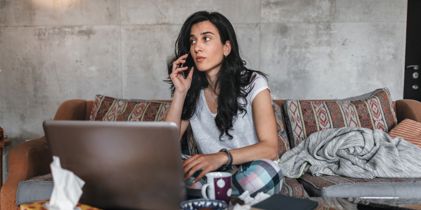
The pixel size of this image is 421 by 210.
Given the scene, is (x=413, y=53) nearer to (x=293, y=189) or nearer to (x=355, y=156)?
(x=355, y=156)

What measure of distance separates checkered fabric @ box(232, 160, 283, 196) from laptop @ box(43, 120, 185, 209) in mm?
422

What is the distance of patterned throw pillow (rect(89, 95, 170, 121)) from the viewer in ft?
8.53

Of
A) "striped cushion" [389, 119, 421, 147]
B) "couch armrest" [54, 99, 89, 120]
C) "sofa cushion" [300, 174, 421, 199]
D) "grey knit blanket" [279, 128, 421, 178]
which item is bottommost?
"sofa cushion" [300, 174, 421, 199]

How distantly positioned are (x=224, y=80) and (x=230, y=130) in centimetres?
22

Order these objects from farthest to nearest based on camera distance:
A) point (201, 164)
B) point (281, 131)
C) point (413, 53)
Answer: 1. point (413, 53)
2. point (281, 131)
3. point (201, 164)

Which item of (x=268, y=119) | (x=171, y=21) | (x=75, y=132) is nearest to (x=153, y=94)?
(x=171, y=21)

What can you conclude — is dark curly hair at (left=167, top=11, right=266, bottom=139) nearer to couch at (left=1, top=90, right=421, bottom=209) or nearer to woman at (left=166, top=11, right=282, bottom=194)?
woman at (left=166, top=11, right=282, bottom=194)

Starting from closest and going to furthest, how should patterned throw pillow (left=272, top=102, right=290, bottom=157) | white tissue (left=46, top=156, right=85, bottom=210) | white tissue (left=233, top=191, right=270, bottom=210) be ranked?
white tissue (left=46, top=156, right=85, bottom=210) → white tissue (left=233, top=191, right=270, bottom=210) → patterned throw pillow (left=272, top=102, right=290, bottom=157)

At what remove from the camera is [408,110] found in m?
2.67

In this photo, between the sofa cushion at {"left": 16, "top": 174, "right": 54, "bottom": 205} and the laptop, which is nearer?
the laptop

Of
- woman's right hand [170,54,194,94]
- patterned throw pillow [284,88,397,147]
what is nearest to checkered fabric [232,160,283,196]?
woman's right hand [170,54,194,94]

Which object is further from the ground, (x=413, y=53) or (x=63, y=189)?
(x=413, y=53)

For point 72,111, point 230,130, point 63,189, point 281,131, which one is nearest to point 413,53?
point 281,131

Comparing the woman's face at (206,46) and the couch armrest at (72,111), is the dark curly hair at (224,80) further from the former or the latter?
the couch armrest at (72,111)
